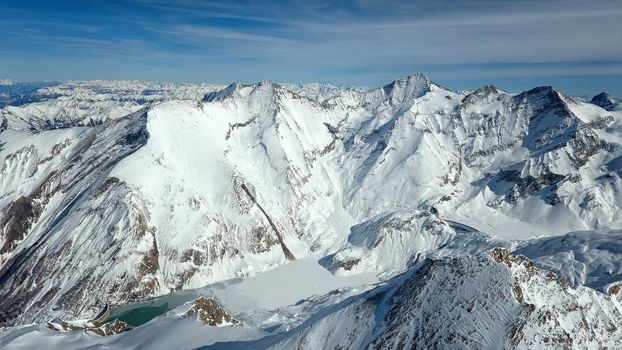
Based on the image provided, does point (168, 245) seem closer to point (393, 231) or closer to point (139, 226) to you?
point (139, 226)

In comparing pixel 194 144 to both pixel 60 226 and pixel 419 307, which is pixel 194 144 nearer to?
pixel 60 226

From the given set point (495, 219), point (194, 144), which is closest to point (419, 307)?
point (194, 144)

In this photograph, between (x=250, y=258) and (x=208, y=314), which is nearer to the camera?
(x=208, y=314)

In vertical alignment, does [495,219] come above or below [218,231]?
below

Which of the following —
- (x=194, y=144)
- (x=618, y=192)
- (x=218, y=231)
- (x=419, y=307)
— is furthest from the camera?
(x=618, y=192)

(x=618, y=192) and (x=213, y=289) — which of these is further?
(x=618, y=192)

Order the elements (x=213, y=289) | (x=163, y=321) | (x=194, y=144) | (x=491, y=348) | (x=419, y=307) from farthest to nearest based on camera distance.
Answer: (x=194, y=144) < (x=213, y=289) < (x=163, y=321) < (x=419, y=307) < (x=491, y=348)

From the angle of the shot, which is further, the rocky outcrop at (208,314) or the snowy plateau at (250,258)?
the rocky outcrop at (208,314)

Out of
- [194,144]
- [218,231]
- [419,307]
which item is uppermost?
[419,307]

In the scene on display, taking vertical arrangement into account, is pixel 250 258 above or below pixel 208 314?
below

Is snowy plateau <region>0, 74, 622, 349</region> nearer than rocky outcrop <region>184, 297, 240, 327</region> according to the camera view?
Yes
